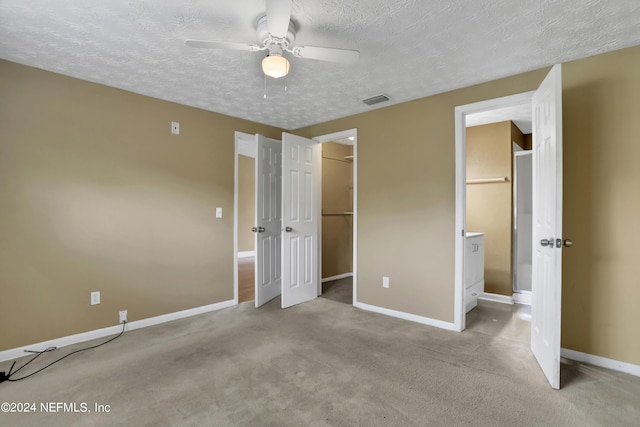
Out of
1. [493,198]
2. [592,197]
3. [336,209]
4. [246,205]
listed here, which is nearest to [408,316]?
[592,197]

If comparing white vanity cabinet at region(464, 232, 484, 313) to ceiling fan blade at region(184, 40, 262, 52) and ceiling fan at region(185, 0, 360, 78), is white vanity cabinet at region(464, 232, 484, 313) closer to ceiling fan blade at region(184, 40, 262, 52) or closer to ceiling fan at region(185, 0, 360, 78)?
ceiling fan at region(185, 0, 360, 78)

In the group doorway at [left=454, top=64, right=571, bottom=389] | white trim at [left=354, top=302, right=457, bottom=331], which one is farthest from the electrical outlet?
doorway at [left=454, top=64, right=571, bottom=389]

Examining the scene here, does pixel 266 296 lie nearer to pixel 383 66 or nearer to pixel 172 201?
pixel 172 201

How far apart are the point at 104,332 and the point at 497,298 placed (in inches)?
180

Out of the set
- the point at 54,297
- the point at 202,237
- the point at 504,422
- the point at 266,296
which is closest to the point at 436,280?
the point at 504,422

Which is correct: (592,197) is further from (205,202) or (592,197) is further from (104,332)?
(104,332)

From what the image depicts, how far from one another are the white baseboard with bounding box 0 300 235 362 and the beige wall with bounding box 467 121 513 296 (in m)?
3.53

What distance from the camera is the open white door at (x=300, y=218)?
389cm

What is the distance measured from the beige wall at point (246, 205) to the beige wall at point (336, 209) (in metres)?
2.95

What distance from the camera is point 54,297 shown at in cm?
271

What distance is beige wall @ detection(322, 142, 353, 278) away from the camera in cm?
539

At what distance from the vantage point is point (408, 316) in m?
3.44

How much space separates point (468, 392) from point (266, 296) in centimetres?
261

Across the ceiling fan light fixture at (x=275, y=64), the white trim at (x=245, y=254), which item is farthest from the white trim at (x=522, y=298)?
the white trim at (x=245, y=254)
